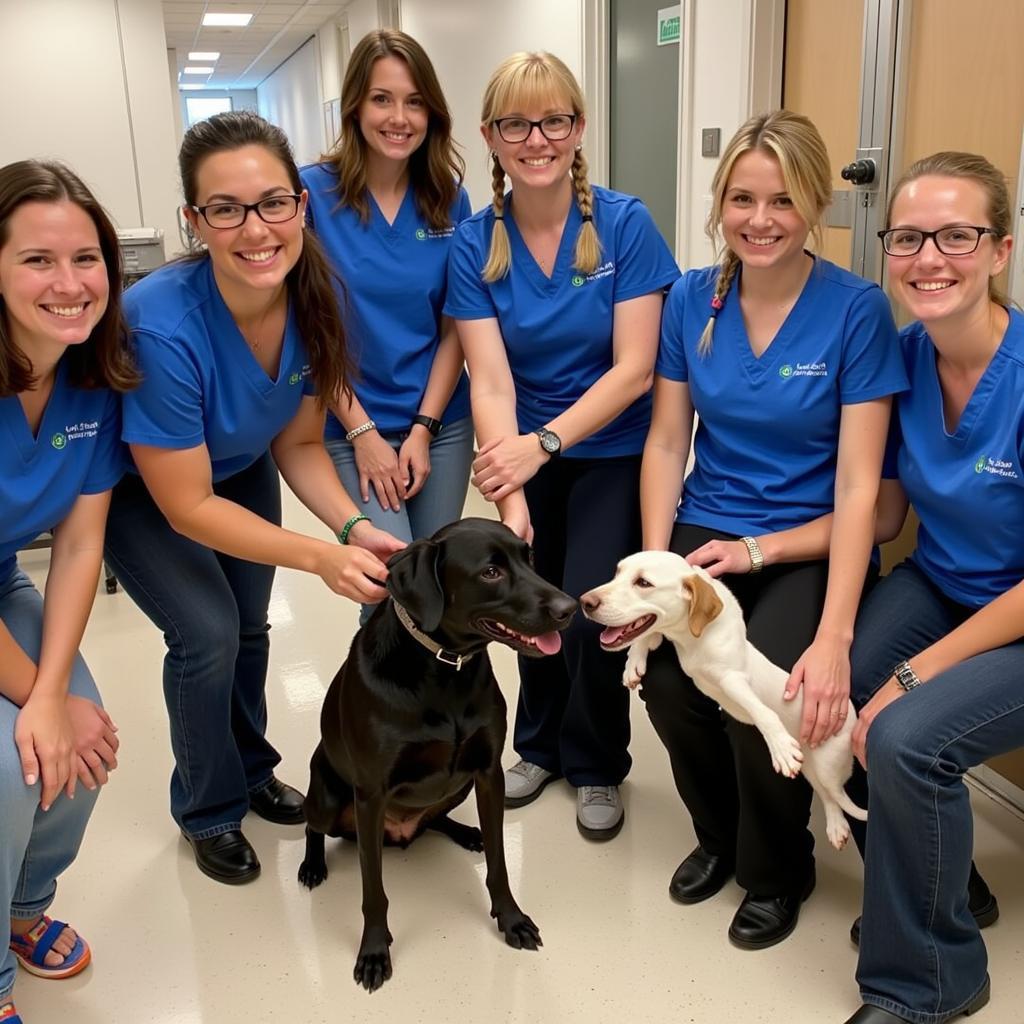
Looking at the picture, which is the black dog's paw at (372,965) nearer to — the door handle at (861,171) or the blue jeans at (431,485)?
the blue jeans at (431,485)

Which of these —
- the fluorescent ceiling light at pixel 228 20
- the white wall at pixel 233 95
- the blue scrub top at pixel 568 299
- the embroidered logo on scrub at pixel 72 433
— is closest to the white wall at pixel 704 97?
the blue scrub top at pixel 568 299

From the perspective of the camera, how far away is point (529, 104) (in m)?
1.87

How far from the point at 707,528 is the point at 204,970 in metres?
1.21

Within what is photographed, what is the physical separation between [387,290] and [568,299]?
395 millimetres

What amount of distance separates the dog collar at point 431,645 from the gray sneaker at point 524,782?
2.26 feet

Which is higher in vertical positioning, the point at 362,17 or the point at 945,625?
the point at 362,17

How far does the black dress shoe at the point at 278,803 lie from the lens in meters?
2.15

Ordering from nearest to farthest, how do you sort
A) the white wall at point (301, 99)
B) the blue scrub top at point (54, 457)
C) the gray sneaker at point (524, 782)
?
the blue scrub top at point (54, 457)
the gray sneaker at point (524, 782)
the white wall at point (301, 99)

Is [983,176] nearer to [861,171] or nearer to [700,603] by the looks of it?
[700,603]

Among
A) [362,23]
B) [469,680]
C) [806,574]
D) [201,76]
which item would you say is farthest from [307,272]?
[201,76]

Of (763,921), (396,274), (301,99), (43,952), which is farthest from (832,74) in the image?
(301,99)

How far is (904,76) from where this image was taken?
2.51 meters

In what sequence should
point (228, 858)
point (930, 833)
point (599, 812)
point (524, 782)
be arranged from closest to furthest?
point (930, 833) → point (228, 858) → point (599, 812) → point (524, 782)

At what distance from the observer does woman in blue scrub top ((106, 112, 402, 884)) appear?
1.65 metres
